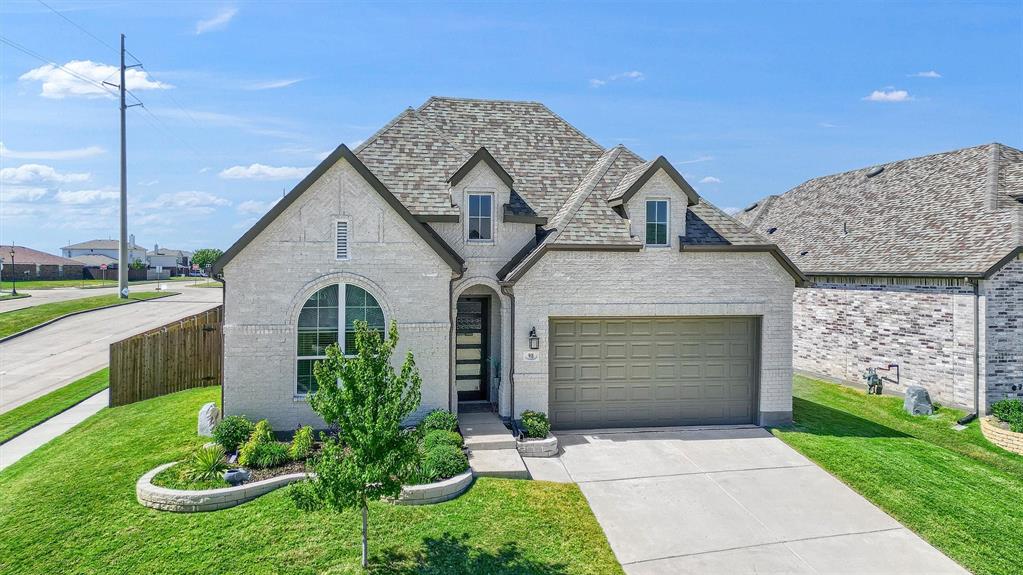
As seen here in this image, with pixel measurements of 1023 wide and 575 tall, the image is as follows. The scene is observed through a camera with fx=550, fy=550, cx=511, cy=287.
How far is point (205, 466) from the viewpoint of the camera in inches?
385

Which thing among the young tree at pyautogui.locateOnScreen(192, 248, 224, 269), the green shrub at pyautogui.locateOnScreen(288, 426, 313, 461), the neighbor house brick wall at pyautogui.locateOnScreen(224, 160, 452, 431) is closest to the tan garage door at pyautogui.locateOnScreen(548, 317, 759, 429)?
the neighbor house brick wall at pyautogui.locateOnScreen(224, 160, 452, 431)

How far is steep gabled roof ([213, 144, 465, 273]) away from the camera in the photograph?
11883mm

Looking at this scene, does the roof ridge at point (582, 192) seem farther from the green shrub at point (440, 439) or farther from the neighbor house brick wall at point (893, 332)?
the neighbor house brick wall at point (893, 332)

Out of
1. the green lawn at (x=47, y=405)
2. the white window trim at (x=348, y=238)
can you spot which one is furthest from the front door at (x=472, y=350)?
the green lawn at (x=47, y=405)

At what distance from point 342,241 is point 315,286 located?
1.17 m

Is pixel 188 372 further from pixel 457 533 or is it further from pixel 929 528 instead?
pixel 929 528

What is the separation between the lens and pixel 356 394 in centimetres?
752

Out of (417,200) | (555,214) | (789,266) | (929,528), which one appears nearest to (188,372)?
(417,200)

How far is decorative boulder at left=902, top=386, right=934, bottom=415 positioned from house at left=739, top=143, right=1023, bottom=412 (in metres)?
0.96

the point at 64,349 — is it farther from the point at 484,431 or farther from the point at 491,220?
the point at 484,431

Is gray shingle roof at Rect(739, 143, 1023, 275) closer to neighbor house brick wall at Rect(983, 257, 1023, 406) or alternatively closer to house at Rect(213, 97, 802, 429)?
neighbor house brick wall at Rect(983, 257, 1023, 406)

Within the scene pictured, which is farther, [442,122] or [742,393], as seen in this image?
[442,122]

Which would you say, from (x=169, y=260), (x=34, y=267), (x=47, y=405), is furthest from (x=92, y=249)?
(x=47, y=405)

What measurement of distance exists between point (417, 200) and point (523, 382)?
522cm
